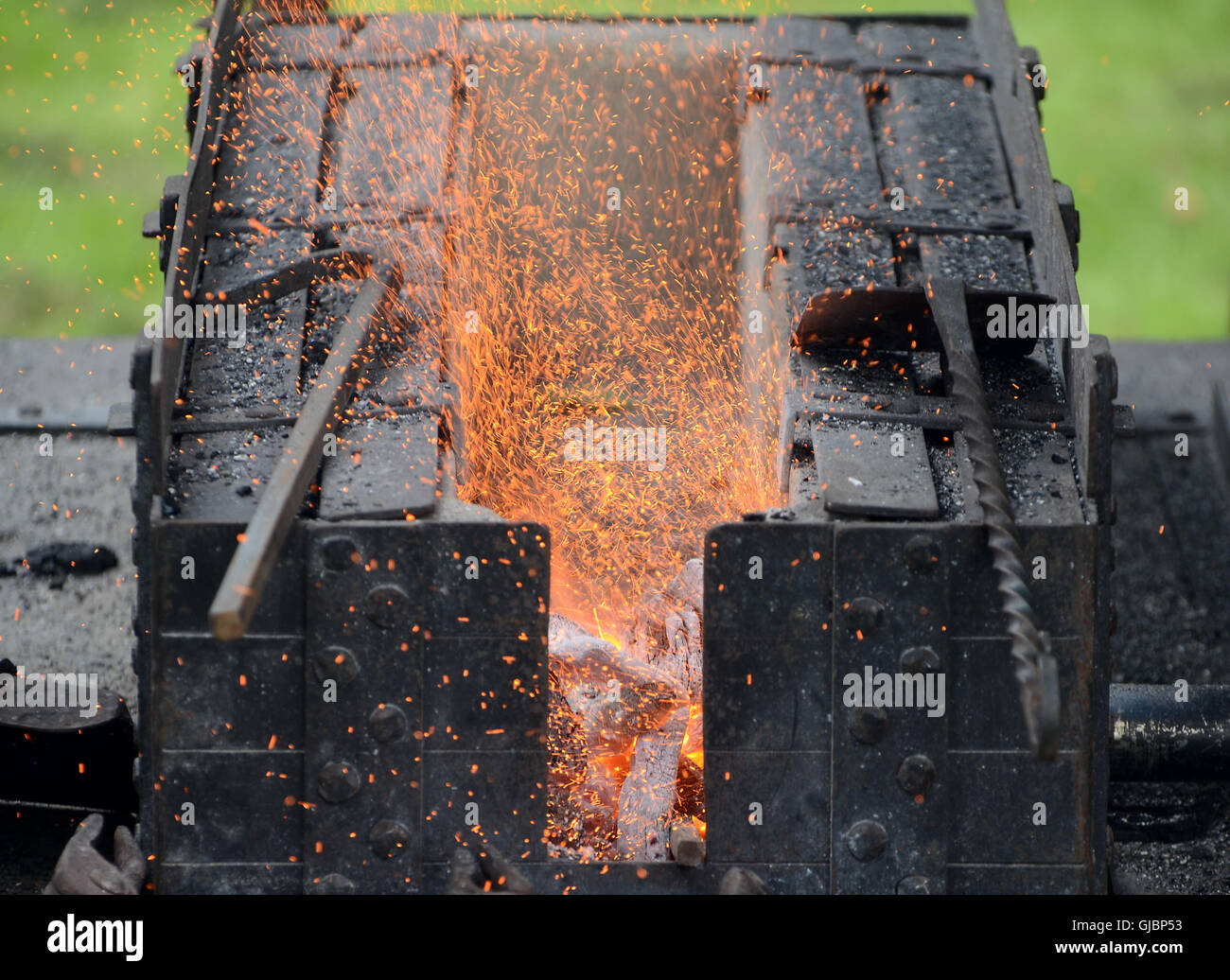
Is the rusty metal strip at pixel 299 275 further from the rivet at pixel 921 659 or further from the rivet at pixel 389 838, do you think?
the rivet at pixel 921 659

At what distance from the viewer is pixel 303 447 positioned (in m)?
3.55

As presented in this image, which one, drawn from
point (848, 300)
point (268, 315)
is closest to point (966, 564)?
point (848, 300)

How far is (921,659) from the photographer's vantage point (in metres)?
3.51

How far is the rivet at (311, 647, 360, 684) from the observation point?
350 centimetres

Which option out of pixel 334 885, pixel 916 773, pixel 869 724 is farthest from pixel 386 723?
pixel 916 773

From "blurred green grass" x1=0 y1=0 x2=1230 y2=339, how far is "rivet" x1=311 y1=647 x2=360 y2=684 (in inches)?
213

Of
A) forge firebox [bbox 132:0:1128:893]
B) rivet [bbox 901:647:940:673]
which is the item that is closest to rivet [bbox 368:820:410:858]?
forge firebox [bbox 132:0:1128:893]

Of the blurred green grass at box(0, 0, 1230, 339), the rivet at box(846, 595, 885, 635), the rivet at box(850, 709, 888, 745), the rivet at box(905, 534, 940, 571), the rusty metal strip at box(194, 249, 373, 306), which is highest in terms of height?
the blurred green grass at box(0, 0, 1230, 339)

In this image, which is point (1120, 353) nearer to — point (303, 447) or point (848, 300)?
point (848, 300)

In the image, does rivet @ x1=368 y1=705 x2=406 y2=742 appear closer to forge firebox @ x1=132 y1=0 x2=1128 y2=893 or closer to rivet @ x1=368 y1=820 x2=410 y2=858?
forge firebox @ x1=132 y1=0 x2=1128 y2=893

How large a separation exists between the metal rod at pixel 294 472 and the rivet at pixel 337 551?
3.4 inches

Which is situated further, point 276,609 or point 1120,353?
point 1120,353

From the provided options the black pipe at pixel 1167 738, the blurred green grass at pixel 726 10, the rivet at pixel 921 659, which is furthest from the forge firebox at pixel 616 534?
the blurred green grass at pixel 726 10

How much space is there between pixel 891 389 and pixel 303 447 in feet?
4.68
